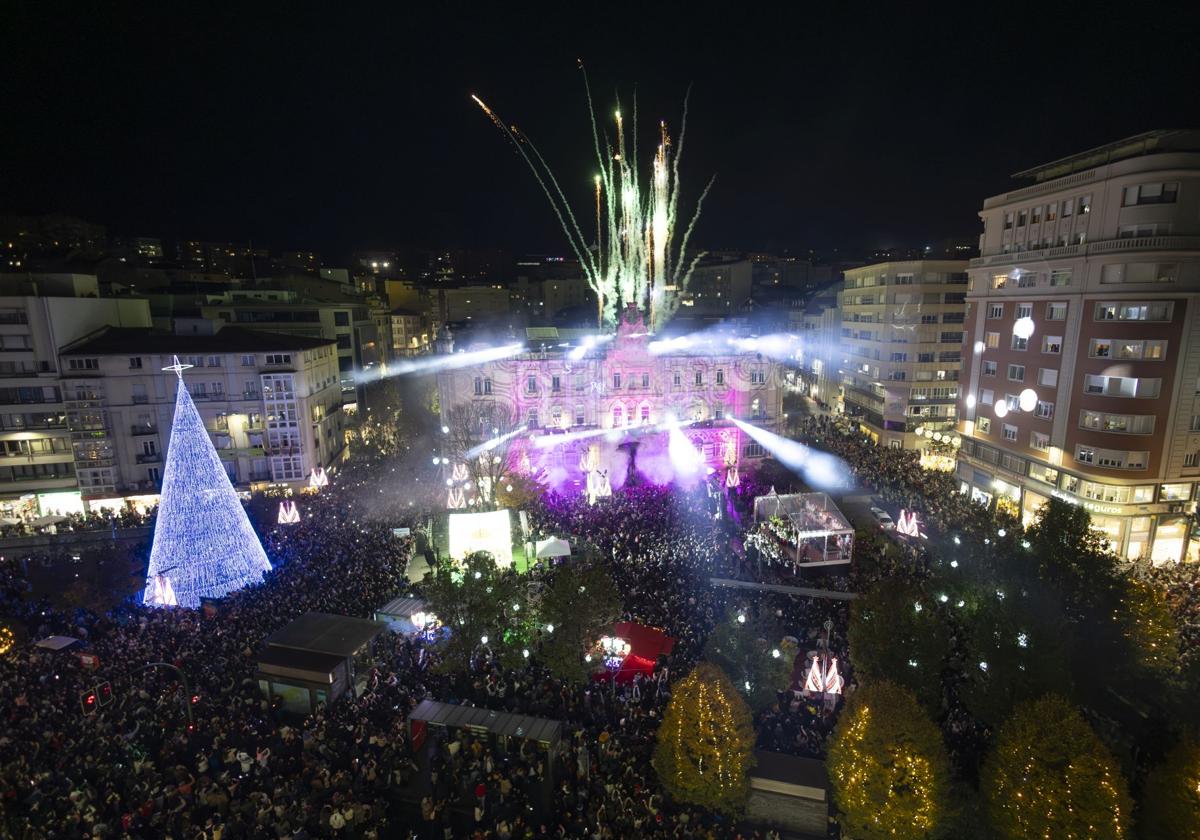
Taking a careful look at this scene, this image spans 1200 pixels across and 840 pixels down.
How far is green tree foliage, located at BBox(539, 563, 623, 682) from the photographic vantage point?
1869cm

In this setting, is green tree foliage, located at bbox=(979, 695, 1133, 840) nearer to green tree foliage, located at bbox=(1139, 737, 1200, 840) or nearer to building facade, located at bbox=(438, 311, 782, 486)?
green tree foliage, located at bbox=(1139, 737, 1200, 840)

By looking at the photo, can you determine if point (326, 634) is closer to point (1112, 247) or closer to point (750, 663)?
point (750, 663)

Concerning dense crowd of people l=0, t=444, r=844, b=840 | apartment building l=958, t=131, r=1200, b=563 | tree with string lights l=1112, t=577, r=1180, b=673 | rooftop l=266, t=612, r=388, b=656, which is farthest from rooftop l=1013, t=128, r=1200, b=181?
rooftop l=266, t=612, r=388, b=656

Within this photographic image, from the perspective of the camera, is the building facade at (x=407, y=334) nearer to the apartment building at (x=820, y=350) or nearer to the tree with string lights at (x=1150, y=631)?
the apartment building at (x=820, y=350)

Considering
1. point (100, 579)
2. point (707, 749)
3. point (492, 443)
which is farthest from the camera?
point (492, 443)

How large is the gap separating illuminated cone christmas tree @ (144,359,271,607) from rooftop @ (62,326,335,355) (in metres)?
15.0

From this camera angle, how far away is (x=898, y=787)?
13750 mm

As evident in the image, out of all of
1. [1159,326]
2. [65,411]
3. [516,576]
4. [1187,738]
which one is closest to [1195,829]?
[1187,738]

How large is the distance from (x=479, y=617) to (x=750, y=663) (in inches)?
330

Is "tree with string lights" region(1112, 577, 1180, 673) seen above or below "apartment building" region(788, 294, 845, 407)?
below

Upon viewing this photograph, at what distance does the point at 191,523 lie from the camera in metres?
23.8

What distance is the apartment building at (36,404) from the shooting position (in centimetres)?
3441

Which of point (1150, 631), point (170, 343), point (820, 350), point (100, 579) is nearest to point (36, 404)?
point (170, 343)

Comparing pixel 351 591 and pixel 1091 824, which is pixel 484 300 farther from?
pixel 1091 824
